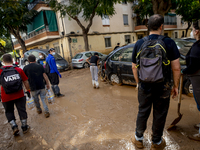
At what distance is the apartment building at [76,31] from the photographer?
15984 mm

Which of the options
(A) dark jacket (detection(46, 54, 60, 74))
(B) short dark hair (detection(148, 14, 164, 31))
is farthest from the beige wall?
(B) short dark hair (detection(148, 14, 164, 31))

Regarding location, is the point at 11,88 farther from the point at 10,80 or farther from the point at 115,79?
the point at 115,79

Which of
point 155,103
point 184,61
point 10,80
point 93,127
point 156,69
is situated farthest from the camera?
point 184,61

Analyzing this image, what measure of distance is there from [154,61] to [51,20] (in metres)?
16.8

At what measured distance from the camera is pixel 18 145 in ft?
9.54

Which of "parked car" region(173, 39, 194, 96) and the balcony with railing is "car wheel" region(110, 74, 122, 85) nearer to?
"parked car" region(173, 39, 194, 96)

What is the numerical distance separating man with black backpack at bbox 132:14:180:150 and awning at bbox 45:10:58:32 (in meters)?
16.2

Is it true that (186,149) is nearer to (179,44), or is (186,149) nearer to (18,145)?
(18,145)

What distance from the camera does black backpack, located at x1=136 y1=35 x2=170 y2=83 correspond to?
5.91 ft

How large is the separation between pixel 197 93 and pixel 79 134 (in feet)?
7.61

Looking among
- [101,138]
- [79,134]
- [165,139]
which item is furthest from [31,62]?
[165,139]

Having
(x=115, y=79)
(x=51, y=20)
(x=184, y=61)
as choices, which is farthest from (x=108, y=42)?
(x=184, y=61)

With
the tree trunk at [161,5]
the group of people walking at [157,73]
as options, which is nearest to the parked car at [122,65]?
the group of people walking at [157,73]

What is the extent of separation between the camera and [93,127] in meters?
3.15
